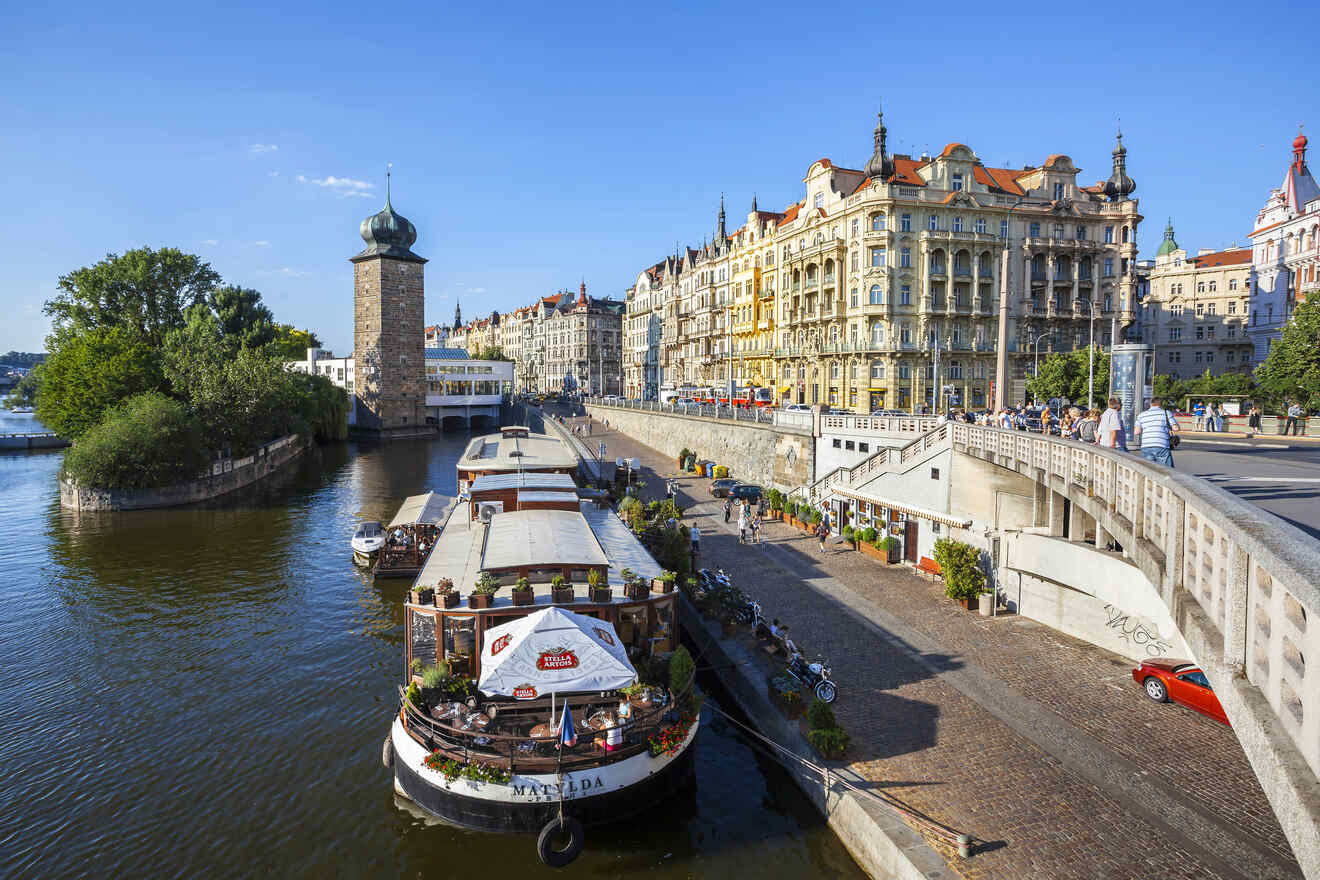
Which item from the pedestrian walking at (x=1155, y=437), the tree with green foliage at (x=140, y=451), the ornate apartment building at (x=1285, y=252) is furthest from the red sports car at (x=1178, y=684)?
the ornate apartment building at (x=1285, y=252)

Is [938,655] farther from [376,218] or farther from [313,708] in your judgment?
[376,218]

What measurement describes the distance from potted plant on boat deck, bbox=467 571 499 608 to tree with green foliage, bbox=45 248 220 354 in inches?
2551

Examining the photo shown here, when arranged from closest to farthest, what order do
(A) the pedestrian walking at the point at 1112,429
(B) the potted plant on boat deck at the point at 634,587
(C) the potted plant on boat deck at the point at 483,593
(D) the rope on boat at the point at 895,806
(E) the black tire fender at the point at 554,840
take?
(D) the rope on boat at the point at 895,806 → (E) the black tire fender at the point at 554,840 → (A) the pedestrian walking at the point at 1112,429 → (C) the potted plant on boat deck at the point at 483,593 → (B) the potted plant on boat deck at the point at 634,587

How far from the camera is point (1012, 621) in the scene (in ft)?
68.9

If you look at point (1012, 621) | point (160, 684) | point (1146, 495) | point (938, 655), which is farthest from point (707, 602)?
point (160, 684)

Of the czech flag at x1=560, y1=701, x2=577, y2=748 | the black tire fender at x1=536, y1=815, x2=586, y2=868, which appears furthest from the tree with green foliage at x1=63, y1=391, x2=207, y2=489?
the black tire fender at x1=536, y1=815, x2=586, y2=868

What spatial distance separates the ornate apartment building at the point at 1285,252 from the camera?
5800 centimetres

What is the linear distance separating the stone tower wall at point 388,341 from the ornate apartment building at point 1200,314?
278 ft

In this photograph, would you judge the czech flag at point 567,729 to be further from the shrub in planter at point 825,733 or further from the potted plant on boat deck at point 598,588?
the shrub in planter at point 825,733

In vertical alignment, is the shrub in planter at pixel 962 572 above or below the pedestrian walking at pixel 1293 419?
below

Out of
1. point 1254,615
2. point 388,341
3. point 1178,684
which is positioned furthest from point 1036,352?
point 388,341

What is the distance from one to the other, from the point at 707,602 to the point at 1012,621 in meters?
8.50

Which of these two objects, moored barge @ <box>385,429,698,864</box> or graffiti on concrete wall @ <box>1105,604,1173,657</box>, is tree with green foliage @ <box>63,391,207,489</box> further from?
graffiti on concrete wall @ <box>1105,604,1173,657</box>

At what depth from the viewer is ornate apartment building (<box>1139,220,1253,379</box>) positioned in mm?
80438
